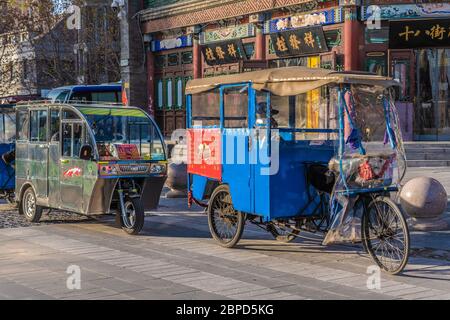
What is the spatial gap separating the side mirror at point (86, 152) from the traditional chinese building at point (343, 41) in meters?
11.6

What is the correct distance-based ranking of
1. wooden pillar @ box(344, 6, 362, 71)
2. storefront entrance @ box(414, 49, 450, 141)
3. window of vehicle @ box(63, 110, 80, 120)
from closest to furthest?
1. window of vehicle @ box(63, 110, 80, 120)
2. wooden pillar @ box(344, 6, 362, 71)
3. storefront entrance @ box(414, 49, 450, 141)

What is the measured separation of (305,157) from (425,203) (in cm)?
279

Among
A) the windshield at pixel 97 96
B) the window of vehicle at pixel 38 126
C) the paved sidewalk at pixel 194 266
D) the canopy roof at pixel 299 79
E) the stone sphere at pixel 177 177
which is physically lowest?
the paved sidewalk at pixel 194 266

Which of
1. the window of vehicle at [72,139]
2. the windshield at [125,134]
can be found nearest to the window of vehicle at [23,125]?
the window of vehicle at [72,139]

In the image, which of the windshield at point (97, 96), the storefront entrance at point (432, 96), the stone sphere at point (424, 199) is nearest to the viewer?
the stone sphere at point (424, 199)

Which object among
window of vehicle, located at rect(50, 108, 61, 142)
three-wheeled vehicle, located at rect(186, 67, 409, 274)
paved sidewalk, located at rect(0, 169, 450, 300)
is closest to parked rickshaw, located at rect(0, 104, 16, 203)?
window of vehicle, located at rect(50, 108, 61, 142)

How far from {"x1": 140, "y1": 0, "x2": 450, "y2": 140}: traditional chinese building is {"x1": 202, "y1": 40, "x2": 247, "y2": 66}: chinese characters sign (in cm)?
4

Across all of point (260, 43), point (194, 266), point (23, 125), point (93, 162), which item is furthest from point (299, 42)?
point (194, 266)

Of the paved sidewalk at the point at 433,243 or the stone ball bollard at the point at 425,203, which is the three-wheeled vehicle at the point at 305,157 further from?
the stone ball bollard at the point at 425,203

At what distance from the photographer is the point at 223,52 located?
2708 centimetres

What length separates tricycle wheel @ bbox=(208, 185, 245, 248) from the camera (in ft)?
31.6

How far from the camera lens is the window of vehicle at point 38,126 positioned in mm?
12395

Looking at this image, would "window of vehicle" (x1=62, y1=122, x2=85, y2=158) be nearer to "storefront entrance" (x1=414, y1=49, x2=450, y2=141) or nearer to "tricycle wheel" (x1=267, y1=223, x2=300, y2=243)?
"tricycle wheel" (x1=267, y1=223, x2=300, y2=243)
